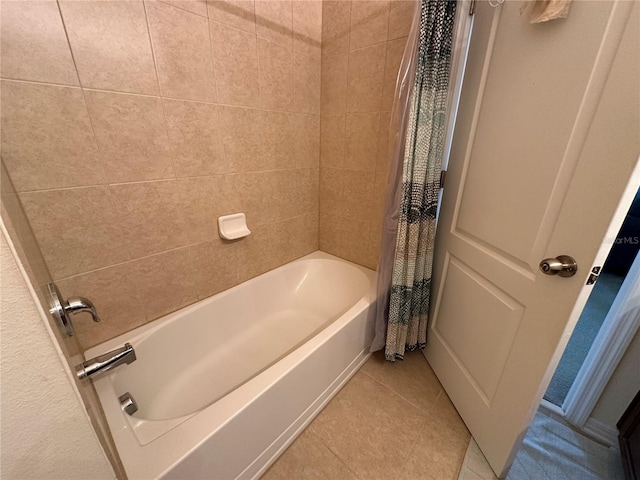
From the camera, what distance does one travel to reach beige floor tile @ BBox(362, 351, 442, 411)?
1360 mm

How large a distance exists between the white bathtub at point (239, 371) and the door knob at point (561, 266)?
32.4 inches

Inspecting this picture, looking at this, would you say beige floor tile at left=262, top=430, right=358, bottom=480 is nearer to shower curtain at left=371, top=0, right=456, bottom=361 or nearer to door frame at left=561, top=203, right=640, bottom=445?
shower curtain at left=371, top=0, right=456, bottom=361

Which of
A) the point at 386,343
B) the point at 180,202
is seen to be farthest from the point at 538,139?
the point at 180,202

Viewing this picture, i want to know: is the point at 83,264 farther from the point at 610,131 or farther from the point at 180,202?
the point at 610,131

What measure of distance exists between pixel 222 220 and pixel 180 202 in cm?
23

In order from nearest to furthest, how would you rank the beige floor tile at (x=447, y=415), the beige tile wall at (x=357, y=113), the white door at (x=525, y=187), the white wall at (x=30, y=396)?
the white wall at (x=30, y=396)
the white door at (x=525, y=187)
the beige floor tile at (x=447, y=415)
the beige tile wall at (x=357, y=113)

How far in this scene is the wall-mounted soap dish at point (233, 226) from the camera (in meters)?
1.37

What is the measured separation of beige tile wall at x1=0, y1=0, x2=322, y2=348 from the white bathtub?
0.60ft

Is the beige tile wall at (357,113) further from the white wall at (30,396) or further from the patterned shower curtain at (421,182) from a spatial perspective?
the white wall at (30,396)

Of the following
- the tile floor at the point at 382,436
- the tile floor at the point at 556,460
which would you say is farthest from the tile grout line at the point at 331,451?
the tile floor at the point at 556,460

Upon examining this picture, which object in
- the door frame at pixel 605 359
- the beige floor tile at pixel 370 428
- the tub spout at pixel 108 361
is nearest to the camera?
the tub spout at pixel 108 361

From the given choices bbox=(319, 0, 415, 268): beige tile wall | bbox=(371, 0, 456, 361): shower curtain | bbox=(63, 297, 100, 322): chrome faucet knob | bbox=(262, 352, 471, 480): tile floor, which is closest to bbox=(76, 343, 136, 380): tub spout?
bbox=(63, 297, 100, 322): chrome faucet knob

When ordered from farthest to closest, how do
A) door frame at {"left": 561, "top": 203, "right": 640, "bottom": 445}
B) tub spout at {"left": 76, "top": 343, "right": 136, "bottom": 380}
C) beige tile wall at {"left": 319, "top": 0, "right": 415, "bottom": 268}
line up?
beige tile wall at {"left": 319, "top": 0, "right": 415, "bottom": 268}, door frame at {"left": 561, "top": 203, "right": 640, "bottom": 445}, tub spout at {"left": 76, "top": 343, "right": 136, "bottom": 380}

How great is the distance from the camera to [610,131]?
24.7 inches
